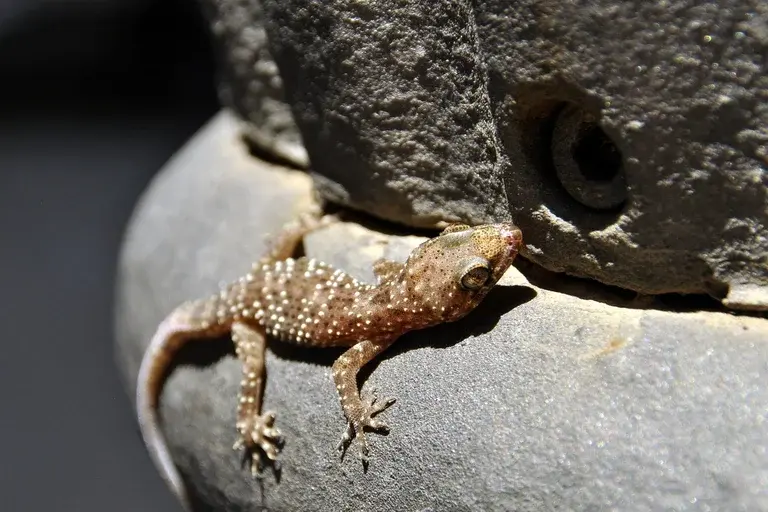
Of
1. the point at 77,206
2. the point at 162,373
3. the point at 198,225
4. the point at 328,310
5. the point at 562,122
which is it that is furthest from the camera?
the point at 77,206

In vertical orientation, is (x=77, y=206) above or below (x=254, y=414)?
below

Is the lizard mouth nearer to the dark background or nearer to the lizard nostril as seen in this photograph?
the lizard nostril

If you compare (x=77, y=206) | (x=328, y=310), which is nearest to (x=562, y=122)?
(x=328, y=310)

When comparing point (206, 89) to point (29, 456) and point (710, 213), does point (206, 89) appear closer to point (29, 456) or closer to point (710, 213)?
point (29, 456)

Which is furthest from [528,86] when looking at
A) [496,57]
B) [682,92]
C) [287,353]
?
[287,353]

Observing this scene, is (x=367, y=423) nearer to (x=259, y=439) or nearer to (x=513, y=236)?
(x=259, y=439)

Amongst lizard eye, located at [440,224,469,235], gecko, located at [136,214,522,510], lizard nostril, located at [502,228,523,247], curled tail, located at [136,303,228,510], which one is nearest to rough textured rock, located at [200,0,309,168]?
gecko, located at [136,214,522,510]

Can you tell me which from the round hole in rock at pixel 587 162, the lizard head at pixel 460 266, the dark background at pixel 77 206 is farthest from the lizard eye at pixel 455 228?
the dark background at pixel 77 206
